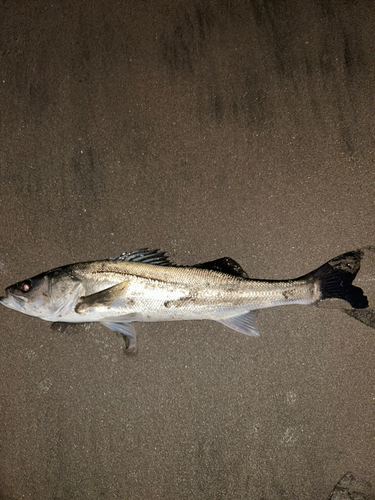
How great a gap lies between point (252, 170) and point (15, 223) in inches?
113

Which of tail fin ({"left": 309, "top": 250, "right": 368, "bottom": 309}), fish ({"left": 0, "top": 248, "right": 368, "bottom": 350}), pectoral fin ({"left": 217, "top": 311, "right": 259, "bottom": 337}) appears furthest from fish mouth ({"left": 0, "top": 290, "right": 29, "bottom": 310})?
tail fin ({"left": 309, "top": 250, "right": 368, "bottom": 309})

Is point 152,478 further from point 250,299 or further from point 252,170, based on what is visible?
point 252,170


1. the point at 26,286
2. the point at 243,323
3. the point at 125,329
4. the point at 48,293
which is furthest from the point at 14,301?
the point at 243,323

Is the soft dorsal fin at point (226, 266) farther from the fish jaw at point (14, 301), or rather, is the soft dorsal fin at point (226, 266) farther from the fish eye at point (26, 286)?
the fish jaw at point (14, 301)

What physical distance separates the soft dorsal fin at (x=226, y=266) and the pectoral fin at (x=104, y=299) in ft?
2.65

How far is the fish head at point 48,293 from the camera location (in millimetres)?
3041

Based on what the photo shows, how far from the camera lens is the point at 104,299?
2.94m

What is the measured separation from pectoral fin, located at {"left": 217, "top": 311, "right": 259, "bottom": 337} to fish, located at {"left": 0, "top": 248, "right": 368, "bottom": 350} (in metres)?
0.12

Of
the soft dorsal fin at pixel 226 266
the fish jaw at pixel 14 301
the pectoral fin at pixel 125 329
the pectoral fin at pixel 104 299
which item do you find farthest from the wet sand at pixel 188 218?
the pectoral fin at pixel 104 299

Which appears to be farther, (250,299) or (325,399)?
(325,399)

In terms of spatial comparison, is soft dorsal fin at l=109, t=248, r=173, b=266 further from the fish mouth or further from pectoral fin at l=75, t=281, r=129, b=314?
the fish mouth

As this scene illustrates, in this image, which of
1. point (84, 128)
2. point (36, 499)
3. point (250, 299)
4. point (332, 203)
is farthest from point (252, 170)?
point (36, 499)

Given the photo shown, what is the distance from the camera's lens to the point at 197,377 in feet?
11.2

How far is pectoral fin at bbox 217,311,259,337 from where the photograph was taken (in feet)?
10.5
